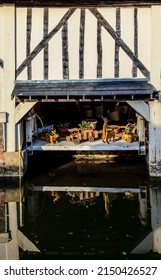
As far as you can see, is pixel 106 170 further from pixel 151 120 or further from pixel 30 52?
pixel 30 52

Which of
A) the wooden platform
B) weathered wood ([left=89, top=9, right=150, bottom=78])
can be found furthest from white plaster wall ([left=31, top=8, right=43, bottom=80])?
the wooden platform

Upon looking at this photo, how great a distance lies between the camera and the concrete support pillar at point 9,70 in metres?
12.6

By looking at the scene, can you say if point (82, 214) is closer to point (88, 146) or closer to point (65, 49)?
point (88, 146)

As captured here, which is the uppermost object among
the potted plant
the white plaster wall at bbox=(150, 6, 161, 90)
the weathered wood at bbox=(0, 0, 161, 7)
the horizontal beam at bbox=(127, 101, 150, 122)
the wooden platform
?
the weathered wood at bbox=(0, 0, 161, 7)

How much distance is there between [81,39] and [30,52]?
1264 millimetres

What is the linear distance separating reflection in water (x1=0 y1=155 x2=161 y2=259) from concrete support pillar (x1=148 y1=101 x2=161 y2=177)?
0.42m

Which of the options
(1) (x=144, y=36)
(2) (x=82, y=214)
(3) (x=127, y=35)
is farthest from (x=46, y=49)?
(2) (x=82, y=214)

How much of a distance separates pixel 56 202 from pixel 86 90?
9.04ft

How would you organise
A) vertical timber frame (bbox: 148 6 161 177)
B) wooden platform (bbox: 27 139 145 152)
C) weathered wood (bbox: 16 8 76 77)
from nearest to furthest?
vertical timber frame (bbox: 148 6 161 177), weathered wood (bbox: 16 8 76 77), wooden platform (bbox: 27 139 145 152)

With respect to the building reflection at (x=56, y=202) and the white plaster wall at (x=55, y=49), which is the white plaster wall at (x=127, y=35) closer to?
the white plaster wall at (x=55, y=49)

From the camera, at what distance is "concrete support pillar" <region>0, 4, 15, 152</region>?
1255 cm

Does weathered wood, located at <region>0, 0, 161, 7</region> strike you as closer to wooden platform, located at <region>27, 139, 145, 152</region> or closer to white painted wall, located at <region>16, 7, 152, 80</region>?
white painted wall, located at <region>16, 7, 152, 80</region>

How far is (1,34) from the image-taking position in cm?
1266

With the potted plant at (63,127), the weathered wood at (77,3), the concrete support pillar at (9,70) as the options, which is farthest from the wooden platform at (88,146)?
the weathered wood at (77,3)
